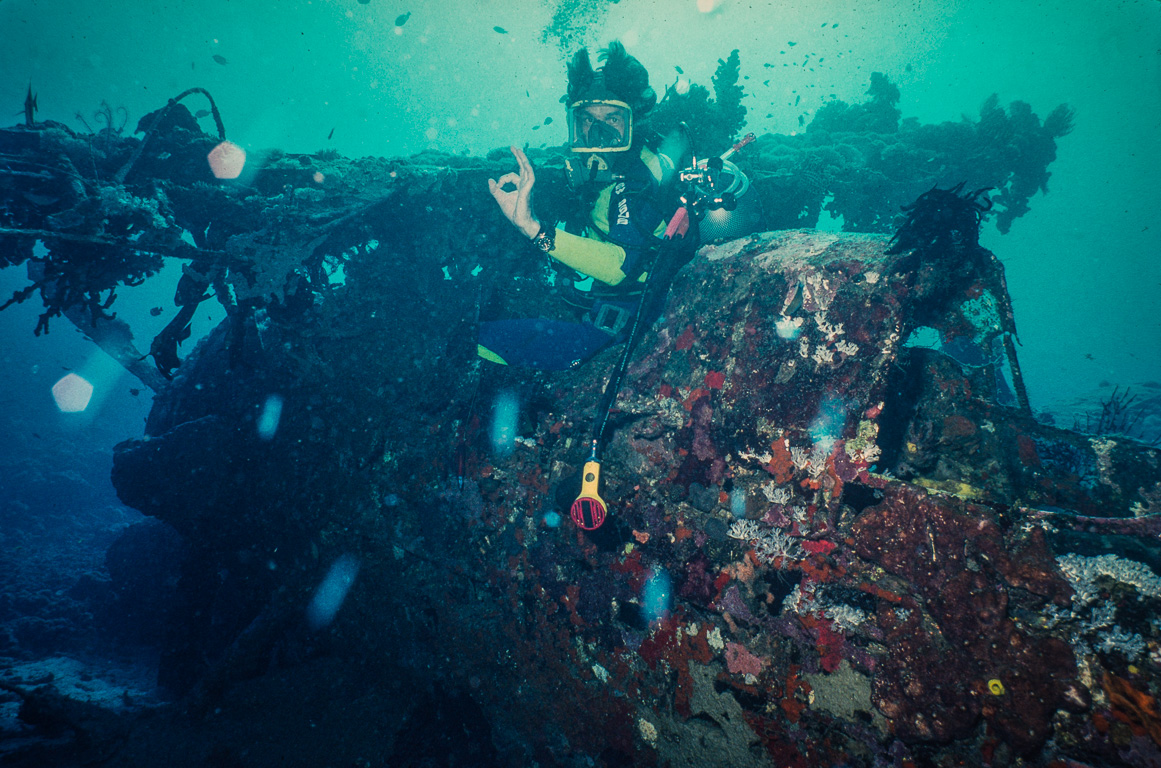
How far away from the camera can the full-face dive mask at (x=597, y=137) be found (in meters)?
4.34

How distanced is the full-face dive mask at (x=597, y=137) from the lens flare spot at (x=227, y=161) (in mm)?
3775

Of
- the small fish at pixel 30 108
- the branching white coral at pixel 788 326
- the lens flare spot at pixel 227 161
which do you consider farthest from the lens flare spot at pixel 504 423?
the small fish at pixel 30 108

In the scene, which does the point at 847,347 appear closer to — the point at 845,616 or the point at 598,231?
the point at 845,616

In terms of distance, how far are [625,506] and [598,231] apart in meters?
3.22

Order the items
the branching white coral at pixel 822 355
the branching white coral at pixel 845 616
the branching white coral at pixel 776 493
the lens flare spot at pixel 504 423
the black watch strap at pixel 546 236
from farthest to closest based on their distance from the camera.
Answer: the black watch strap at pixel 546 236
the lens flare spot at pixel 504 423
the branching white coral at pixel 822 355
the branching white coral at pixel 776 493
the branching white coral at pixel 845 616

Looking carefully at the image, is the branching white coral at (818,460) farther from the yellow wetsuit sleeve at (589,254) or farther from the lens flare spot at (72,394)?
the lens flare spot at (72,394)

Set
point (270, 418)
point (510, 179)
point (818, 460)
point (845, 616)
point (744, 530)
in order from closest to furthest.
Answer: point (845, 616), point (818, 460), point (744, 530), point (510, 179), point (270, 418)

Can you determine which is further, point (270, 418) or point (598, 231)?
point (598, 231)

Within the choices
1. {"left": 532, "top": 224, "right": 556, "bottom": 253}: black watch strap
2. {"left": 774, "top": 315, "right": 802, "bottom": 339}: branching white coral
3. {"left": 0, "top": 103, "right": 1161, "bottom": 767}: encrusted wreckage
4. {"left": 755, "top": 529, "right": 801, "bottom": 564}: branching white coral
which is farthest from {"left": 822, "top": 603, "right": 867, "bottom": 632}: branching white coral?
{"left": 532, "top": 224, "right": 556, "bottom": 253}: black watch strap

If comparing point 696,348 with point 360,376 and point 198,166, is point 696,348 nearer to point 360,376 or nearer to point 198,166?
point 360,376

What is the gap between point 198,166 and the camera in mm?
4664

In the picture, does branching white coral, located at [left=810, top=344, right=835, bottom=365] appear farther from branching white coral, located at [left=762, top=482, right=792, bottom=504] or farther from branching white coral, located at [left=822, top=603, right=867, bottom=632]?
branching white coral, located at [left=822, top=603, right=867, bottom=632]

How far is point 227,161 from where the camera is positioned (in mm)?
4676

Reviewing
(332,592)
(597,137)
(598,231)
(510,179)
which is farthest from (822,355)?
(332,592)
